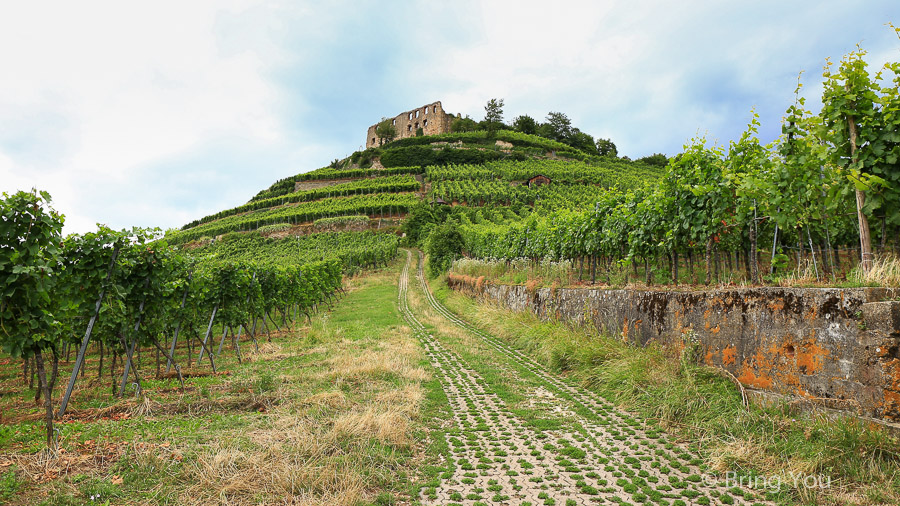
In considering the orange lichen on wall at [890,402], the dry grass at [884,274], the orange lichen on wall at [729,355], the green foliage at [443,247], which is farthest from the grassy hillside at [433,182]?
the orange lichen on wall at [890,402]

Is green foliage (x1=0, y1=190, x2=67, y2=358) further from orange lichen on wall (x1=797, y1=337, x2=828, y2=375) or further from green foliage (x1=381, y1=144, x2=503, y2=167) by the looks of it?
green foliage (x1=381, y1=144, x2=503, y2=167)

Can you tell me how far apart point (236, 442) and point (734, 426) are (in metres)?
5.93

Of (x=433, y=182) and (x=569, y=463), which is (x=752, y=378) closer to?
(x=569, y=463)

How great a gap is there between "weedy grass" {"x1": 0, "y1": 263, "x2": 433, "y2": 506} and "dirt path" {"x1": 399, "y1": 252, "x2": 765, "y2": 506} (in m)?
0.66

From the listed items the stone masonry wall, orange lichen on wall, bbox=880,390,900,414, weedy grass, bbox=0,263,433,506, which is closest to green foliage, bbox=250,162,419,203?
weedy grass, bbox=0,263,433,506

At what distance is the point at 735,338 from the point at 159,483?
7301 millimetres

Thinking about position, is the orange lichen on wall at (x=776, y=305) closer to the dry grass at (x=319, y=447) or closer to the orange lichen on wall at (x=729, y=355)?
the orange lichen on wall at (x=729, y=355)

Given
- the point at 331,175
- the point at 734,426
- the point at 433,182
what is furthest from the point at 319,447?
the point at 331,175

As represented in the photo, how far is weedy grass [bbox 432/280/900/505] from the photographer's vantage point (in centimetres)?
421

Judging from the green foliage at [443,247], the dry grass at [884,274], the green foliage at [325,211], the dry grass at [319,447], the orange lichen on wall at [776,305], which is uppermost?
the green foliage at [325,211]

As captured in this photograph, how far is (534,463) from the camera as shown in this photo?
529 cm

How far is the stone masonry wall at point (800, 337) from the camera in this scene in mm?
4562

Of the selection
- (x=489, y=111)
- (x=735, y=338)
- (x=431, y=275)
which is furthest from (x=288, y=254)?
(x=489, y=111)

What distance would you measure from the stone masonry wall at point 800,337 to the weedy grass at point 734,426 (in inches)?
11.0
